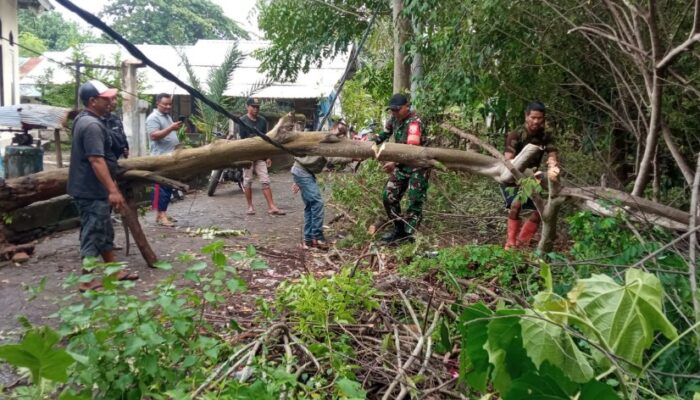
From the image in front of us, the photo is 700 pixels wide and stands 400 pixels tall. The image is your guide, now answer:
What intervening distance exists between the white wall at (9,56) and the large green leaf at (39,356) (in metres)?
13.5

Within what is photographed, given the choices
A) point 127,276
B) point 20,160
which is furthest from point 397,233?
point 20,160

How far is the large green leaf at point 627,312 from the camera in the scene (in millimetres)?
1771

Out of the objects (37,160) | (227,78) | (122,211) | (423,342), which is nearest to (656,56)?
(423,342)

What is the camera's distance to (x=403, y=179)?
267 inches

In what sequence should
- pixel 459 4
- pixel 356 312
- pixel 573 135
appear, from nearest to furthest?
1. pixel 356 312
2. pixel 459 4
3. pixel 573 135

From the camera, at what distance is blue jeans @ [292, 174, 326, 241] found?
277 inches

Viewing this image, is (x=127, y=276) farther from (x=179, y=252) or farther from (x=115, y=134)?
(x=115, y=134)

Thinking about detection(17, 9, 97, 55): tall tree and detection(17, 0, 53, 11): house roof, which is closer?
detection(17, 0, 53, 11): house roof

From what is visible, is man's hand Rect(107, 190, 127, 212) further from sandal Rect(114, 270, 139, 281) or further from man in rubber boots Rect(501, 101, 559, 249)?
man in rubber boots Rect(501, 101, 559, 249)

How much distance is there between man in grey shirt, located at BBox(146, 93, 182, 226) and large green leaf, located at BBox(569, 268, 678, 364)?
698cm

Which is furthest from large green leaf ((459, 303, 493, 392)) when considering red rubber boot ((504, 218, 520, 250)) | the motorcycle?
the motorcycle

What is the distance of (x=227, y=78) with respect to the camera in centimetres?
1291

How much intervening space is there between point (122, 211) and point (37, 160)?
150 inches

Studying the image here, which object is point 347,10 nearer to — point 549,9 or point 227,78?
point 227,78
